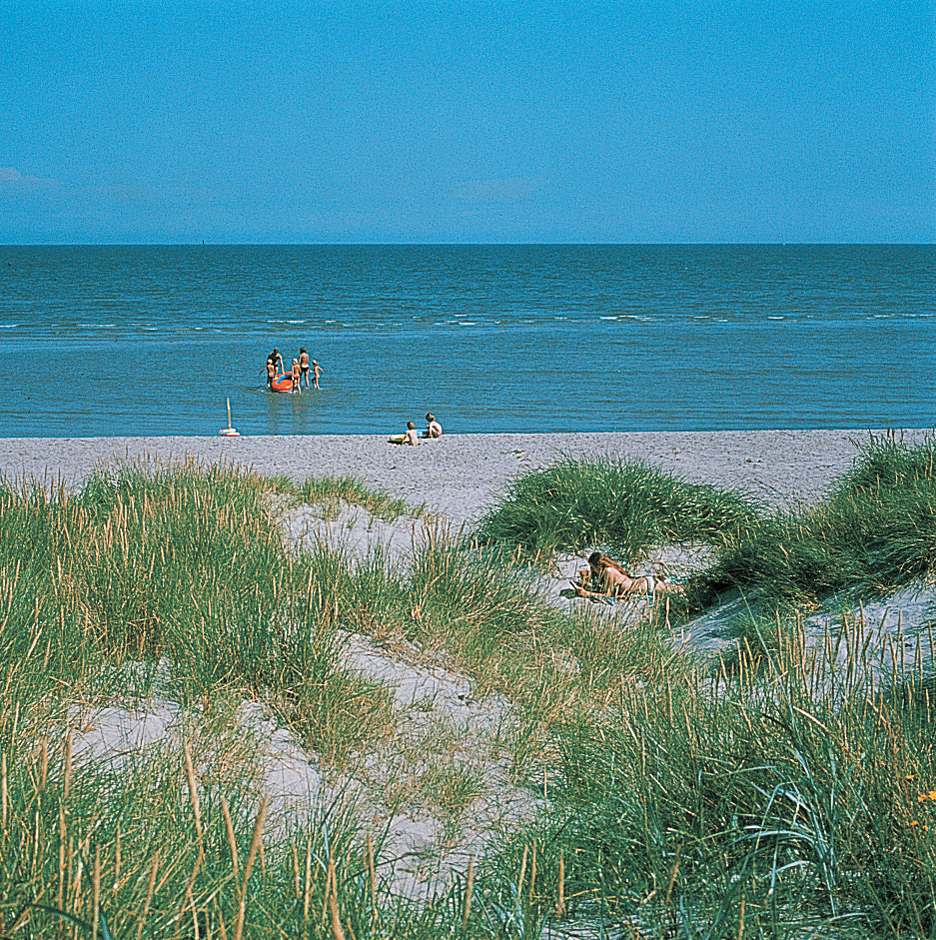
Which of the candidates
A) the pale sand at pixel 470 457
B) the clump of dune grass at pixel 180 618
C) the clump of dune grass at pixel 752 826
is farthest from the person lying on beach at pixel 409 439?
the clump of dune grass at pixel 752 826

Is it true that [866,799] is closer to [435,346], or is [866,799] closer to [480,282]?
[435,346]

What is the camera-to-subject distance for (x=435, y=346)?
34.9 metres

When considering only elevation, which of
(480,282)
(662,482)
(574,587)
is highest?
(480,282)

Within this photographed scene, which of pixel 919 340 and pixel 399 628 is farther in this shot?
pixel 919 340

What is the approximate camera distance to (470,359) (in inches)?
1234

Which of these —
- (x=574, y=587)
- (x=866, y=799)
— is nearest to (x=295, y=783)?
(x=866, y=799)

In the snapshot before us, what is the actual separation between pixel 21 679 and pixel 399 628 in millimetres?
1970

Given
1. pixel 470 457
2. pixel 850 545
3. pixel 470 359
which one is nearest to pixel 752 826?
pixel 850 545

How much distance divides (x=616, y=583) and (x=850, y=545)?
1.65m

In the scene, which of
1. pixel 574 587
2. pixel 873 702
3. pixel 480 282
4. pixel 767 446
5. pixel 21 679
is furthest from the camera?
pixel 480 282

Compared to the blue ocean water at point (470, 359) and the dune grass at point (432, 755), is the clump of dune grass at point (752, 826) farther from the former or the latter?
the blue ocean water at point (470, 359)

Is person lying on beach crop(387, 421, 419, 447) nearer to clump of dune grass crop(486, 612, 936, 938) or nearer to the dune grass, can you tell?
the dune grass

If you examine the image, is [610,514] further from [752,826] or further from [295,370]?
[295,370]

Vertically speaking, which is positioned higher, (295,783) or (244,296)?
(244,296)
